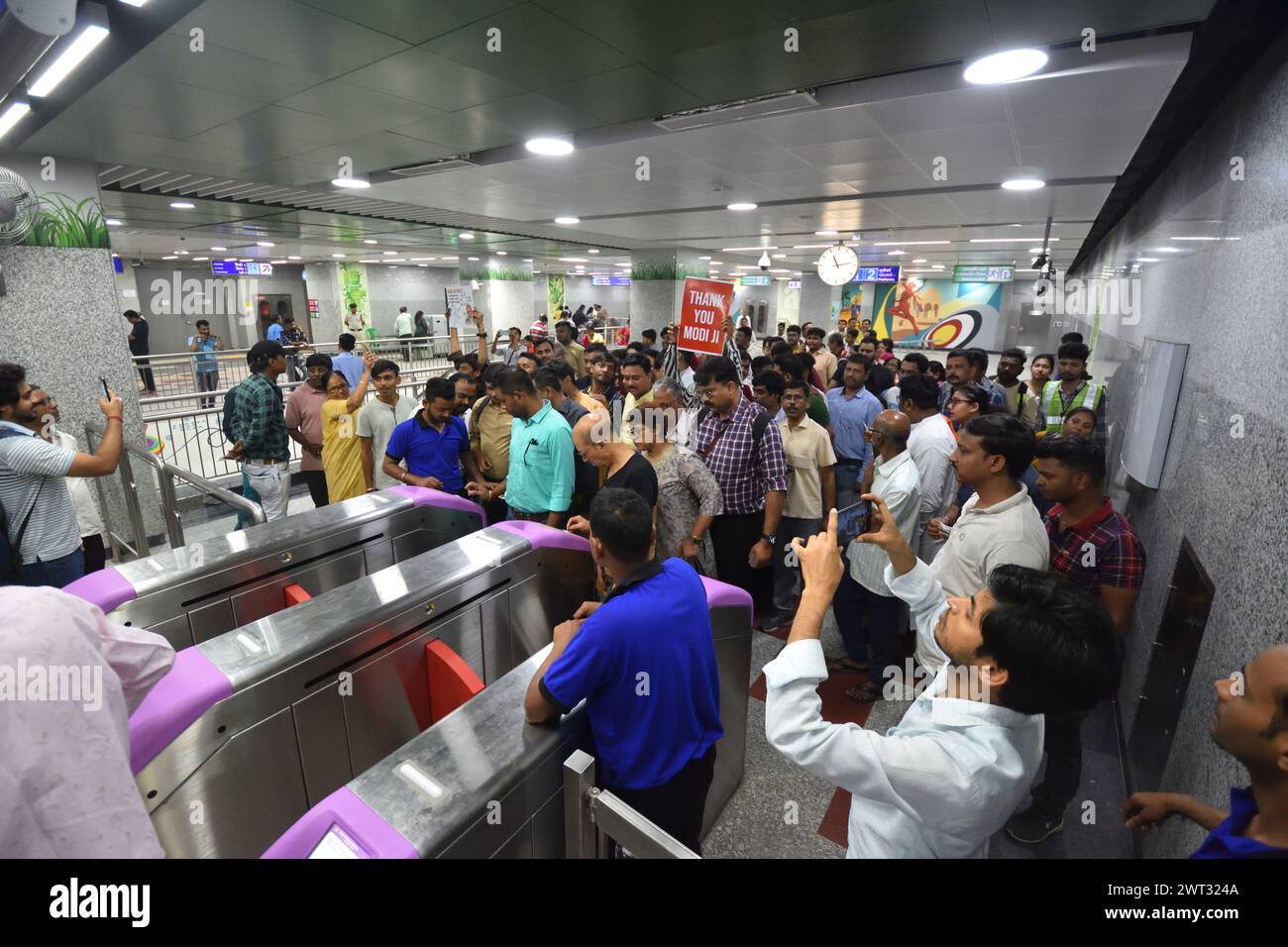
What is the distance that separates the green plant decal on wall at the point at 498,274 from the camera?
65.5 ft

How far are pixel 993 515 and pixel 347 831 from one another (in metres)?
2.32

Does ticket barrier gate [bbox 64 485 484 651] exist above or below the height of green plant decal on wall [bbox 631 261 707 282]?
below

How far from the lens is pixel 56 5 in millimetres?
2311

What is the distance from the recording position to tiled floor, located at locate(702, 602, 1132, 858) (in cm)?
252

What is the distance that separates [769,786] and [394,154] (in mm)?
5743

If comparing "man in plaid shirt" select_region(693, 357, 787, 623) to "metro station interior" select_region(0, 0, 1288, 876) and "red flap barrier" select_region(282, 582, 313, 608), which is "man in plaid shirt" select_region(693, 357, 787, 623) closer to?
"metro station interior" select_region(0, 0, 1288, 876)

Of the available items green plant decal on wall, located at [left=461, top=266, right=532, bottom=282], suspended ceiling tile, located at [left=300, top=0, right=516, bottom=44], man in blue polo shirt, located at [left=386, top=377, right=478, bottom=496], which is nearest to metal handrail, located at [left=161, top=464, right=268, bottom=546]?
man in blue polo shirt, located at [left=386, top=377, right=478, bottom=496]

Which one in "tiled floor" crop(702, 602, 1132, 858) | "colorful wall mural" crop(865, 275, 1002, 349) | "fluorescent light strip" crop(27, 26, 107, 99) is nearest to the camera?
"tiled floor" crop(702, 602, 1132, 858)

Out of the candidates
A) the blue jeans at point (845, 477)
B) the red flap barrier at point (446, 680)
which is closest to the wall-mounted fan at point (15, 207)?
the red flap barrier at point (446, 680)

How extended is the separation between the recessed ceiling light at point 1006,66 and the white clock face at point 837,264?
488 centimetres

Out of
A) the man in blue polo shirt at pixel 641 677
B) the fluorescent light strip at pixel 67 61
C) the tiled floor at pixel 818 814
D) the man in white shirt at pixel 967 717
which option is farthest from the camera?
the fluorescent light strip at pixel 67 61

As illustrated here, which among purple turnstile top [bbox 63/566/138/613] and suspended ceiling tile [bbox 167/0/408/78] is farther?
suspended ceiling tile [bbox 167/0/408/78]

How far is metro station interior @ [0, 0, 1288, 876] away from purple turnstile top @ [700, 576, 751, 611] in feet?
0.08

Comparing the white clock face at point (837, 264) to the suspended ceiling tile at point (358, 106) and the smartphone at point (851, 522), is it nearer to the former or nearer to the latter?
the smartphone at point (851, 522)
